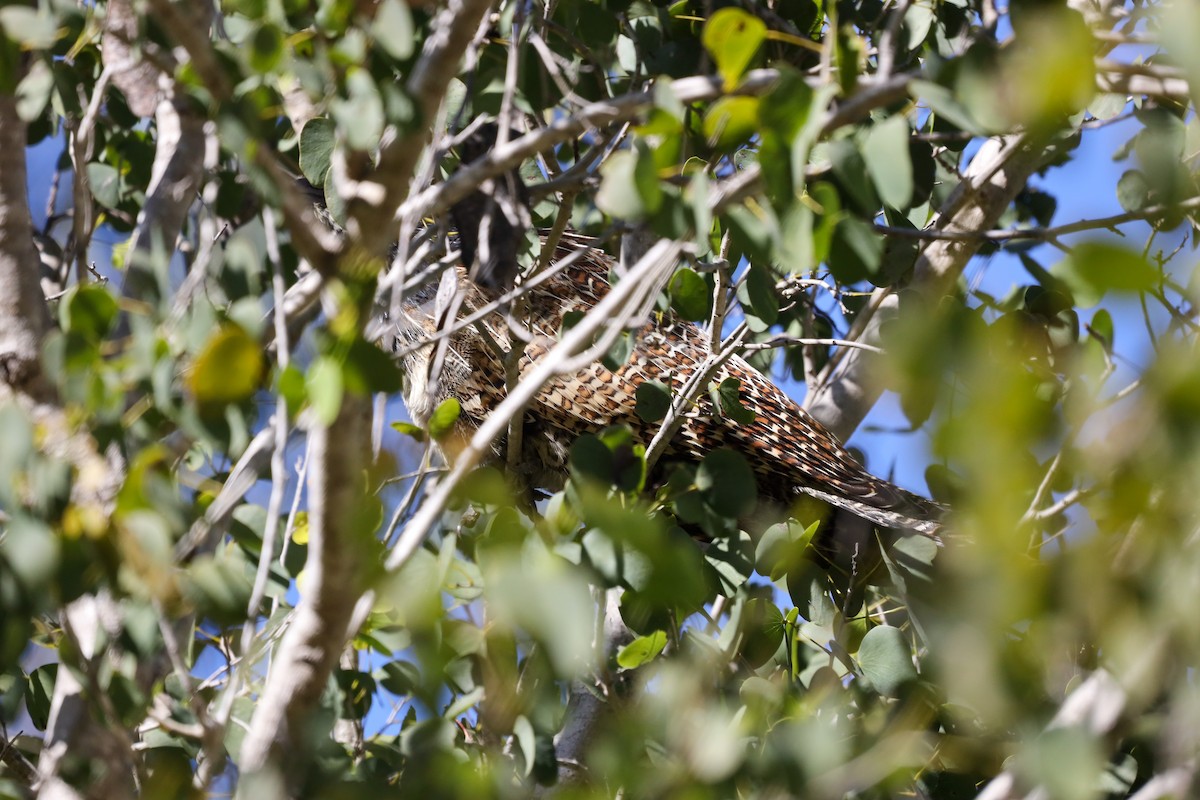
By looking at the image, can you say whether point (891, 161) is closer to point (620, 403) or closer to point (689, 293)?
point (689, 293)

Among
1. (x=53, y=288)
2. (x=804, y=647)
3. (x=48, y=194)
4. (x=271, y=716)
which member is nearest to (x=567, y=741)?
(x=804, y=647)

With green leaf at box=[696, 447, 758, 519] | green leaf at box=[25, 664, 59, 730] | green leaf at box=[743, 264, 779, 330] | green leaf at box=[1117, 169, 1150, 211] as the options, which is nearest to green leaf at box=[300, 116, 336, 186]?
green leaf at box=[743, 264, 779, 330]

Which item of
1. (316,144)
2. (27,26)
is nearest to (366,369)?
(27,26)

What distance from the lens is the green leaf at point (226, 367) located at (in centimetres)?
108

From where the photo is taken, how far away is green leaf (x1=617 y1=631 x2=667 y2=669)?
1.81 m

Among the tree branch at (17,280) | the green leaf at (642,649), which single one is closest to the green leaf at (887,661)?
the green leaf at (642,649)

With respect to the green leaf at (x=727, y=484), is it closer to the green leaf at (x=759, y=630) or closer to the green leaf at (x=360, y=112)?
the green leaf at (x=759, y=630)

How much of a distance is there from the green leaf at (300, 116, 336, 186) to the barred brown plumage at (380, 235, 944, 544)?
0.93m

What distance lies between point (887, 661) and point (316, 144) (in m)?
1.29

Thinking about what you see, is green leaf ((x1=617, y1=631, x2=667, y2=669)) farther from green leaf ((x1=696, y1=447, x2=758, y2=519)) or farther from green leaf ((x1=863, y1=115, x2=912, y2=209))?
green leaf ((x1=863, y1=115, x2=912, y2=209))

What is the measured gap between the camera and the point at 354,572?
1261mm

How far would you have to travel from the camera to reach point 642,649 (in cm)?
182

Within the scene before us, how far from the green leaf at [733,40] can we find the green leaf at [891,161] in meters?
0.16

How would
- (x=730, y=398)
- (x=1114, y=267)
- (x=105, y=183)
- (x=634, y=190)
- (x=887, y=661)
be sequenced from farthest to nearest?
(x=105, y=183), (x=730, y=398), (x=887, y=661), (x=634, y=190), (x=1114, y=267)
